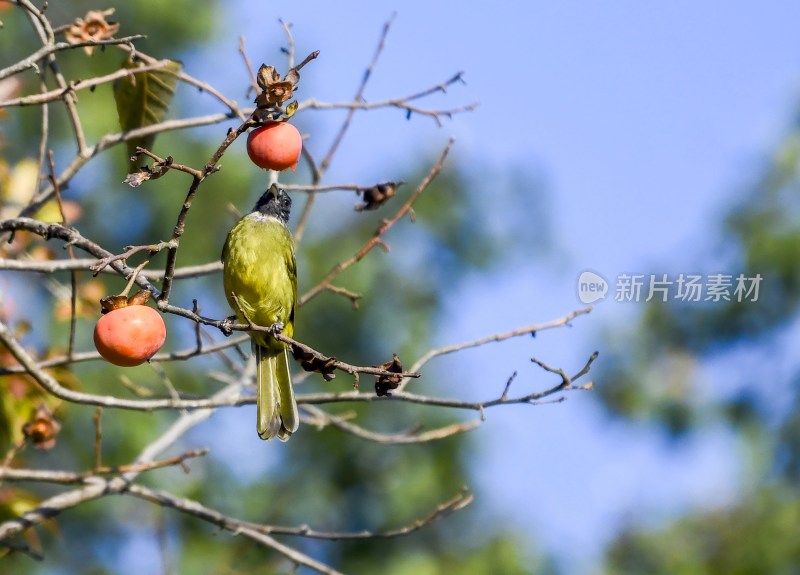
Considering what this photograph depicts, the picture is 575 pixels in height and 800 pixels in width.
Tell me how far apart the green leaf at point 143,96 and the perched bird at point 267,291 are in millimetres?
431

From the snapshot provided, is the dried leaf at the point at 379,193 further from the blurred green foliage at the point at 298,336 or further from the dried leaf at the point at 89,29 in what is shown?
the blurred green foliage at the point at 298,336

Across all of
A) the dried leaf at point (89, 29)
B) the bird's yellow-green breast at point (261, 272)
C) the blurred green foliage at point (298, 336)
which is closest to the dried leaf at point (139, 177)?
the dried leaf at point (89, 29)

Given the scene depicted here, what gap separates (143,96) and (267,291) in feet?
2.33

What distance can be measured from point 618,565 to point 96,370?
5414mm

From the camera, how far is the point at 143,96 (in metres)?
3.29

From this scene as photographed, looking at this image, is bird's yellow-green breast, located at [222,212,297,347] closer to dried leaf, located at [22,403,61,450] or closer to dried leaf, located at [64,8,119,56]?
dried leaf, located at [22,403,61,450]

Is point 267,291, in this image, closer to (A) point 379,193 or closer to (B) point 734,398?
(A) point 379,193

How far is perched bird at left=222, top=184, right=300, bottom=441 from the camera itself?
315 centimetres

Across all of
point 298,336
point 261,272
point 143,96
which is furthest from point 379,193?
point 298,336

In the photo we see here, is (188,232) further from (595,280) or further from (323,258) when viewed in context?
(595,280)

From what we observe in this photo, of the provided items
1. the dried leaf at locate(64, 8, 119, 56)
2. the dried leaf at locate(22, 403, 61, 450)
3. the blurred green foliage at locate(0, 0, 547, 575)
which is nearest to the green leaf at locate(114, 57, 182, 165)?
the dried leaf at locate(64, 8, 119, 56)

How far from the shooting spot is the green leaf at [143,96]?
3291 mm

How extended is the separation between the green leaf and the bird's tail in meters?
0.74

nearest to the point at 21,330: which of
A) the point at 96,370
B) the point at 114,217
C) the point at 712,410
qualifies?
the point at 96,370
